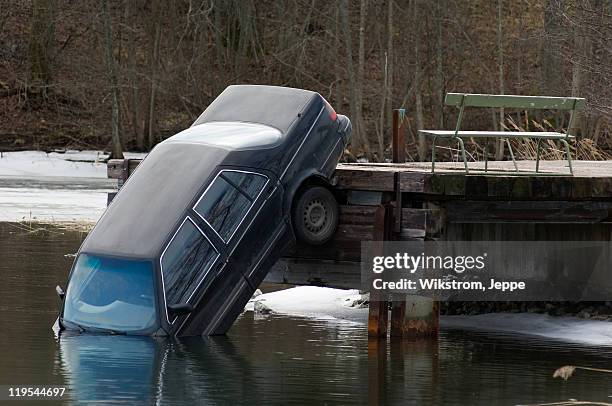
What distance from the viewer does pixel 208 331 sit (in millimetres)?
12727

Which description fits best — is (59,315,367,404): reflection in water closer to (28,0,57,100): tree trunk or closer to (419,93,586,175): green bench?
(419,93,586,175): green bench

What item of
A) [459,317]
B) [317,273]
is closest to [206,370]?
[317,273]

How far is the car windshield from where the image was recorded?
40.5ft

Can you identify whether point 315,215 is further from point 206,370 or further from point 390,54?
point 390,54

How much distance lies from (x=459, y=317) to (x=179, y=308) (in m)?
4.06

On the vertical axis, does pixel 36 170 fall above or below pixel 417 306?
below

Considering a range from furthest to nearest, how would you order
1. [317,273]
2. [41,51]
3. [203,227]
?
[41,51] < [317,273] < [203,227]

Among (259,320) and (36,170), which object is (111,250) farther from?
(36,170)

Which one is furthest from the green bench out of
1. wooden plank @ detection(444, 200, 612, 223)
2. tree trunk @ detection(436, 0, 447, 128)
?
tree trunk @ detection(436, 0, 447, 128)

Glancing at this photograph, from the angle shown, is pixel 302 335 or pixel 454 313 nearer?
pixel 302 335

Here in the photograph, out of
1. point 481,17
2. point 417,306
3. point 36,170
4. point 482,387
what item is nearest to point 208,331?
point 417,306

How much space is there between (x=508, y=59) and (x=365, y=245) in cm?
3358

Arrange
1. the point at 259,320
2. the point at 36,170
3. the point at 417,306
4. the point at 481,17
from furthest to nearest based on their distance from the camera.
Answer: the point at 481,17 → the point at 36,170 → the point at 259,320 → the point at 417,306

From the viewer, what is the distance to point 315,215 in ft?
44.4
